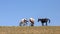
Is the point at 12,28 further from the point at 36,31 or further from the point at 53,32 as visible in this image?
the point at 53,32

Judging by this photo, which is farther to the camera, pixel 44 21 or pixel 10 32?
pixel 44 21

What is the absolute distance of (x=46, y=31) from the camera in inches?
1176

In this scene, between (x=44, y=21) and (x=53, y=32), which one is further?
(x=44, y=21)

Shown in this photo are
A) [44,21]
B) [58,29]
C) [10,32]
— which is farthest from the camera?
[44,21]

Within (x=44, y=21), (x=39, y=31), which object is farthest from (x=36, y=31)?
(x=44, y=21)

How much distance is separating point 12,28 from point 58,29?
532 cm

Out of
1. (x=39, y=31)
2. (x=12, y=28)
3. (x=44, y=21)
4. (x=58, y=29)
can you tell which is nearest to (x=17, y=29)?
(x=12, y=28)

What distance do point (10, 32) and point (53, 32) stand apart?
465 centimetres

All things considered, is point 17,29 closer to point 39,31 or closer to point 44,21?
point 39,31

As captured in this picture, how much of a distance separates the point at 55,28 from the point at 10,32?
5.77 metres

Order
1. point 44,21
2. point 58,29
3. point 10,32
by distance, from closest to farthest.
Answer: point 10,32 → point 58,29 → point 44,21

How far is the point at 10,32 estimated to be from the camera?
2844cm

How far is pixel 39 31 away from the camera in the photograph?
30.0 metres

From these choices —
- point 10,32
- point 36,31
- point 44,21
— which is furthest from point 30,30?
point 44,21
